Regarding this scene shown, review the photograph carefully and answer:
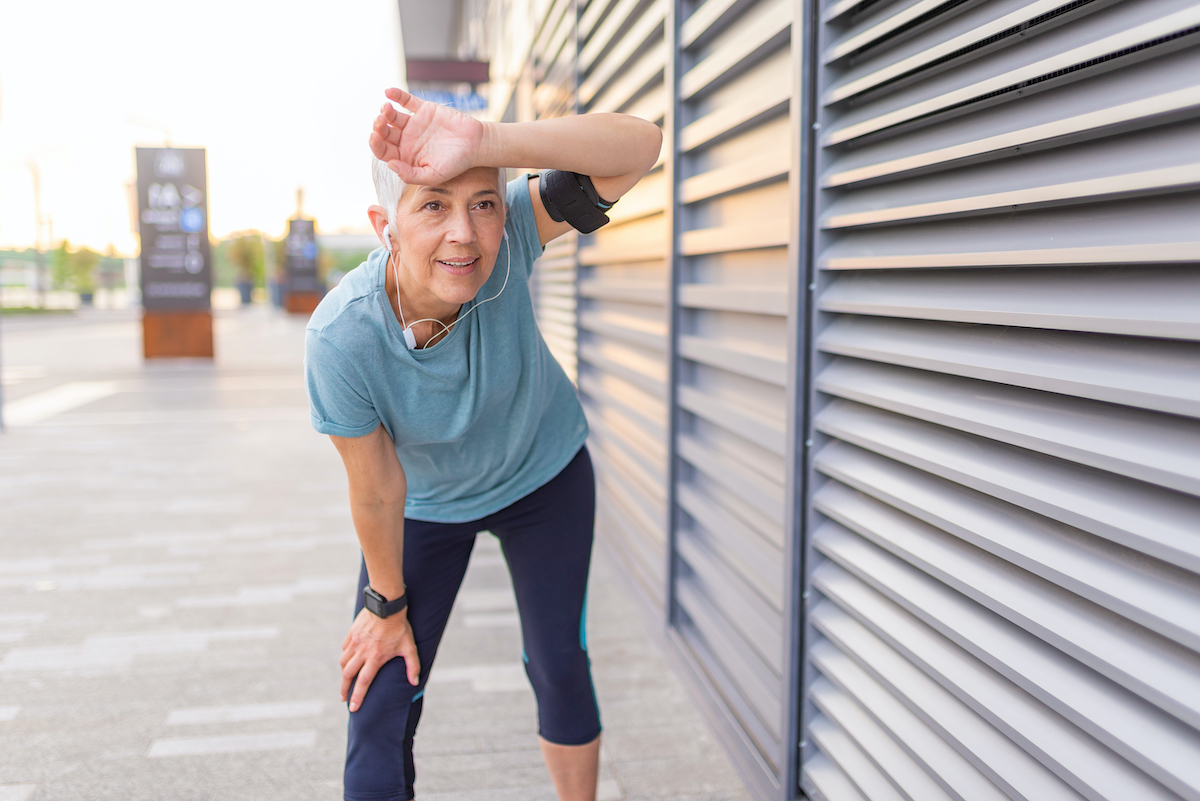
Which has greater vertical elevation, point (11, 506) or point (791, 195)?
point (791, 195)

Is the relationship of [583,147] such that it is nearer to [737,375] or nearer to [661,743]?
[737,375]

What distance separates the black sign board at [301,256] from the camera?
29.2 m

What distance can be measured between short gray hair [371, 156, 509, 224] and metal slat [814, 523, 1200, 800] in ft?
3.42

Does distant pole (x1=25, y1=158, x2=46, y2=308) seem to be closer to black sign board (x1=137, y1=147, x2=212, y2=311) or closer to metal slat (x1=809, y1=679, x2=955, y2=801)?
black sign board (x1=137, y1=147, x2=212, y2=311)

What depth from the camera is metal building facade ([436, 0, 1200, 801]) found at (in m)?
1.10

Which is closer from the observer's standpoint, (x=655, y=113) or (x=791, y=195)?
(x=791, y=195)

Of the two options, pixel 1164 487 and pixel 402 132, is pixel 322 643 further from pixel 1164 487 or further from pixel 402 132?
pixel 1164 487

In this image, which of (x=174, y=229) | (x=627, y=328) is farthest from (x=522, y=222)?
(x=174, y=229)

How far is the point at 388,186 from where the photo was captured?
159cm

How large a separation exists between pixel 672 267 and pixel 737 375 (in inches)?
23.0

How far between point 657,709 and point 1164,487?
2.14 metres

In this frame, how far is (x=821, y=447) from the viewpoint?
2.00 metres

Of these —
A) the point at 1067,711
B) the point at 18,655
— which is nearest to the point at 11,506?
the point at 18,655

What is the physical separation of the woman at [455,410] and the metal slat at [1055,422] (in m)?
0.68
